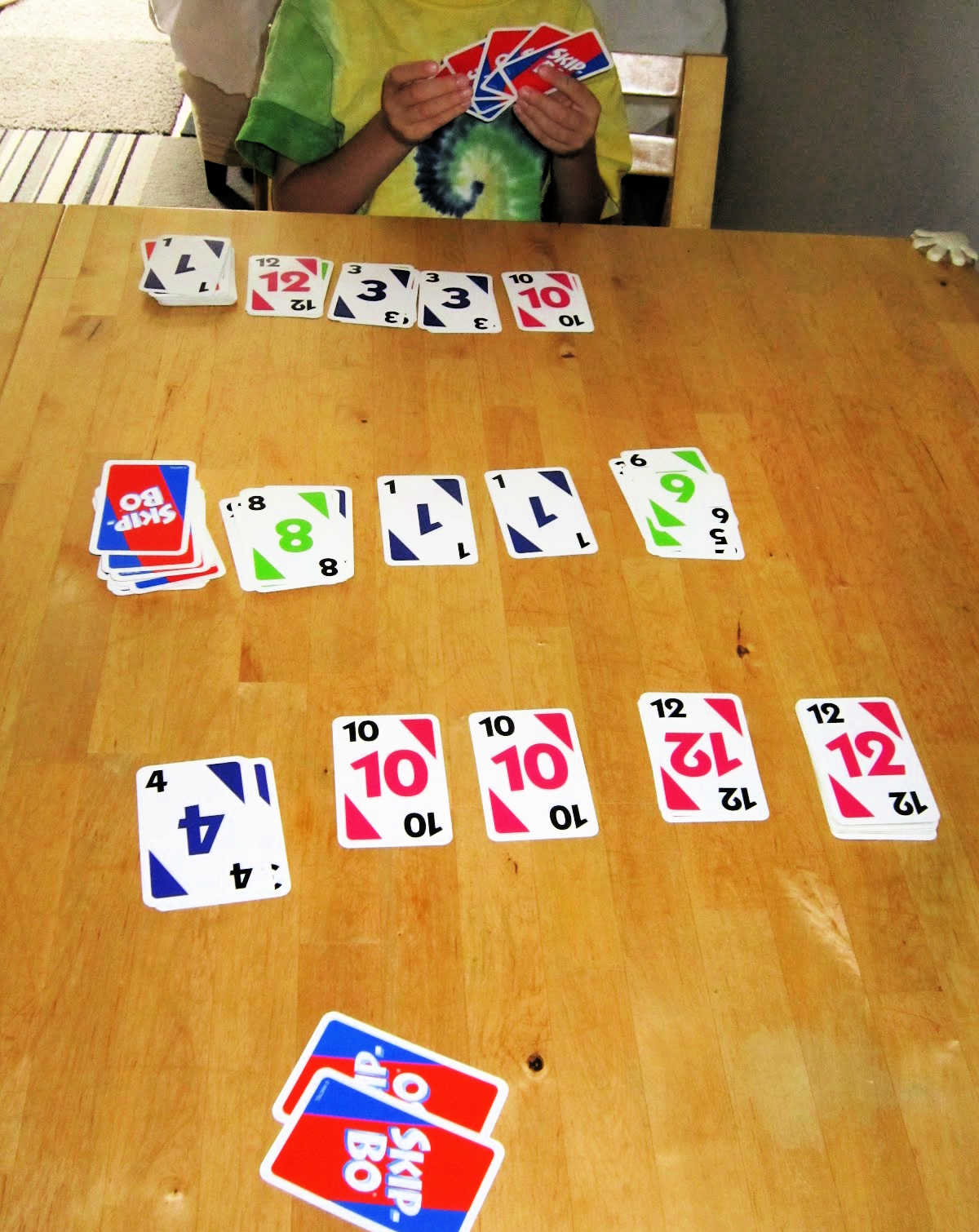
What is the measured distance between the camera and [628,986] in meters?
0.92

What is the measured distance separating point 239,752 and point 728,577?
0.55 m

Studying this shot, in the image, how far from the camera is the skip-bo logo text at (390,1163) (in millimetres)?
792

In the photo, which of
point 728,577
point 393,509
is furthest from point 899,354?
point 393,509

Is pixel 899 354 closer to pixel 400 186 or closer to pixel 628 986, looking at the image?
pixel 400 186

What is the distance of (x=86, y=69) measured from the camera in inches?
153

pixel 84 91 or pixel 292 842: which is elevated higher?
pixel 292 842

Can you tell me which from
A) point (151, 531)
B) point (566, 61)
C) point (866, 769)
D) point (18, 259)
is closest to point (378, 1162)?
point (866, 769)

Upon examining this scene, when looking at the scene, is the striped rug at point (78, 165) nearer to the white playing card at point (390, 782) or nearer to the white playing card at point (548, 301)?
the white playing card at point (548, 301)

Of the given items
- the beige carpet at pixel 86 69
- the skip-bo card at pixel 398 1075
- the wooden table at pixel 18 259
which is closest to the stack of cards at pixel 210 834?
the skip-bo card at pixel 398 1075

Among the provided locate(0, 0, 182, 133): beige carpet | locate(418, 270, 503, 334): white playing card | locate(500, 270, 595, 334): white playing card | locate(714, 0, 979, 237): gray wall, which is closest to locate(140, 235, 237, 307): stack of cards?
locate(418, 270, 503, 334): white playing card

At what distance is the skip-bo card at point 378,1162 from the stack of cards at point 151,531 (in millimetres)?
545

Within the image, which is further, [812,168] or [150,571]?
[812,168]

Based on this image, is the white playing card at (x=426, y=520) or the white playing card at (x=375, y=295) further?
the white playing card at (x=375, y=295)

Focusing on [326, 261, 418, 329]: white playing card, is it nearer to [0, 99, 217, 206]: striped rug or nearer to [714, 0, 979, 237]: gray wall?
[714, 0, 979, 237]: gray wall
